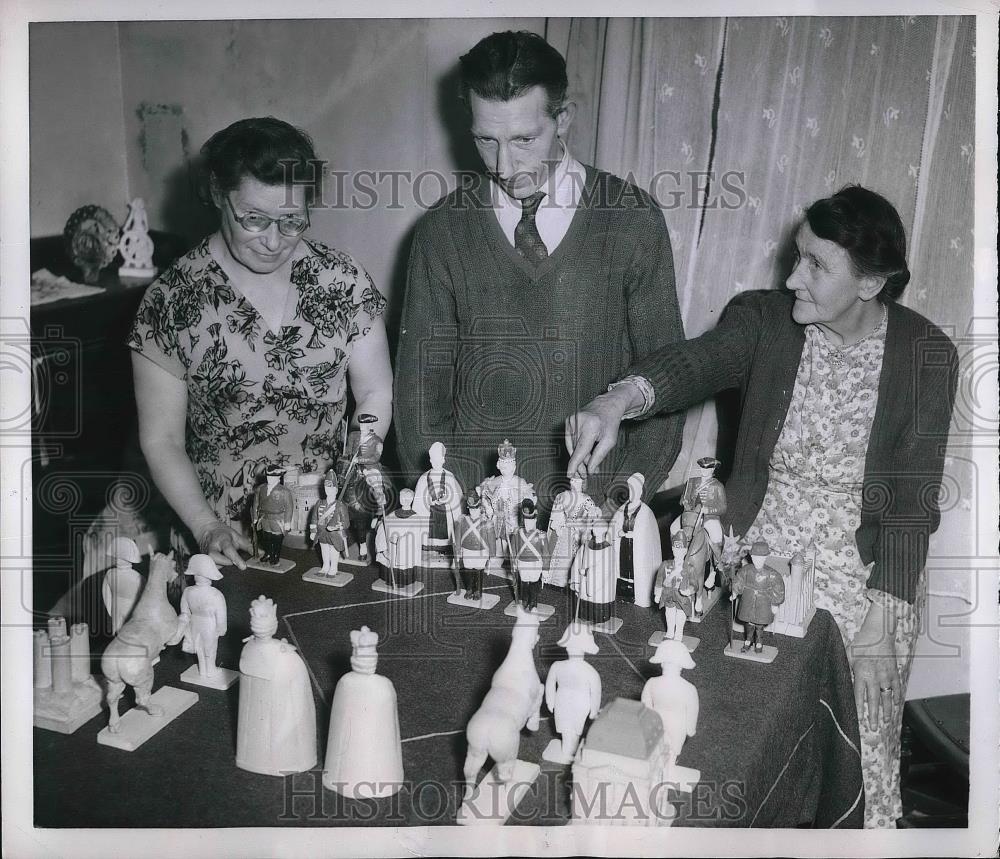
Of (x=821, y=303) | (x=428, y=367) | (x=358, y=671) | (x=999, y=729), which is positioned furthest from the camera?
(x=428, y=367)

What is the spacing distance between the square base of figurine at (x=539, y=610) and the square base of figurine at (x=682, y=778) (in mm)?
398

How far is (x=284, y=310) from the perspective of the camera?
211 centimetres

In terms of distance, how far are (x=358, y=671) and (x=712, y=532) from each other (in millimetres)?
673

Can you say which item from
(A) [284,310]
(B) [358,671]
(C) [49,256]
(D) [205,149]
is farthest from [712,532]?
(C) [49,256]

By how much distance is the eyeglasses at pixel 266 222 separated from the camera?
1.98m

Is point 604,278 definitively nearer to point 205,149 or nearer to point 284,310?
point 284,310

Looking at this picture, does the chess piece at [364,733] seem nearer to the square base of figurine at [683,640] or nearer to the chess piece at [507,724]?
the chess piece at [507,724]

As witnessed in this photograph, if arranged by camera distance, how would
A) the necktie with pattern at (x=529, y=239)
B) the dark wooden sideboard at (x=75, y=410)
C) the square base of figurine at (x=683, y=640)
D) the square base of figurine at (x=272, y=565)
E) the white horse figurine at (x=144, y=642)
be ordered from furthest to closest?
the necktie with pattern at (x=529, y=239) → the dark wooden sideboard at (x=75, y=410) → the square base of figurine at (x=272, y=565) → the square base of figurine at (x=683, y=640) → the white horse figurine at (x=144, y=642)

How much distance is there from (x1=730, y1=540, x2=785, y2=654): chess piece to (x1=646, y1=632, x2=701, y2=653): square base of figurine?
0.29ft

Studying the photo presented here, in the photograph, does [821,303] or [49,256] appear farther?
[49,256]

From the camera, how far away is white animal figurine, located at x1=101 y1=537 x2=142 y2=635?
158cm

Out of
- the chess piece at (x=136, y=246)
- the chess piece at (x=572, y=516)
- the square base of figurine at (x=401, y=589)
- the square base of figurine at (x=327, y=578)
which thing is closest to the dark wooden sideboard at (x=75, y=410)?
the chess piece at (x=136, y=246)

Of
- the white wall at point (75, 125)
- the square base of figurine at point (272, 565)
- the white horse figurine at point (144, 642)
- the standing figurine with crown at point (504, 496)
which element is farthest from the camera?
the white wall at point (75, 125)

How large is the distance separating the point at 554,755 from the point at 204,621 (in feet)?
1.86
